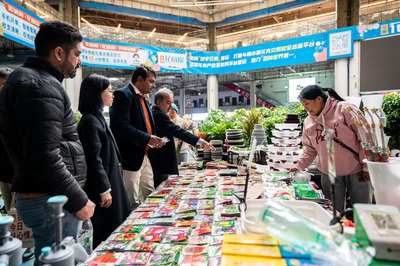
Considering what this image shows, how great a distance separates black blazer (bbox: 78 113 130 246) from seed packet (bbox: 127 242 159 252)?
579 mm

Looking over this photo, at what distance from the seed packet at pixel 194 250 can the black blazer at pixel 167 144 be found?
1.47 metres

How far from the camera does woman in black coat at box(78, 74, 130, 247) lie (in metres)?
1.60

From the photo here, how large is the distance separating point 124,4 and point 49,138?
10.3 m

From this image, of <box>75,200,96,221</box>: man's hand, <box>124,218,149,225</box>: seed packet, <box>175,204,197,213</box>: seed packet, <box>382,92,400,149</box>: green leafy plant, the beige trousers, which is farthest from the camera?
<box>382,92,400,149</box>: green leafy plant

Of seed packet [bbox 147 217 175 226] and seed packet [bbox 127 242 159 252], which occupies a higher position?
seed packet [bbox 147 217 175 226]

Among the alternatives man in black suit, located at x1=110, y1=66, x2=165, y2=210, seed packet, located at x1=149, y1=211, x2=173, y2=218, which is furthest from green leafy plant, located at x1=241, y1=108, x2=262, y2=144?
seed packet, located at x1=149, y1=211, x2=173, y2=218

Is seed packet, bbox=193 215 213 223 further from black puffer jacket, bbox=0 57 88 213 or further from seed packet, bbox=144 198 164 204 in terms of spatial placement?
black puffer jacket, bbox=0 57 88 213

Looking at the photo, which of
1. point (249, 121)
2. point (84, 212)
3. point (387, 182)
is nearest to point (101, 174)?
point (84, 212)

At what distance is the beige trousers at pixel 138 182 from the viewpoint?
2.28 m

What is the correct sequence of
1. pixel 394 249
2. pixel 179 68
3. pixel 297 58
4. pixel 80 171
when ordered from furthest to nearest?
pixel 179 68 → pixel 297 58 → pixel 80 171 → pixel 394 249

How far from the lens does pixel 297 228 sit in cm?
62

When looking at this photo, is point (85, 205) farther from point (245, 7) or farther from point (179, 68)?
point (245, 7)

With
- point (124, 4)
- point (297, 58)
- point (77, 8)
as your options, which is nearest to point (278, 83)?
point (297, 58)

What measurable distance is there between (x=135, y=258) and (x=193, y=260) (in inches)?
8.9
